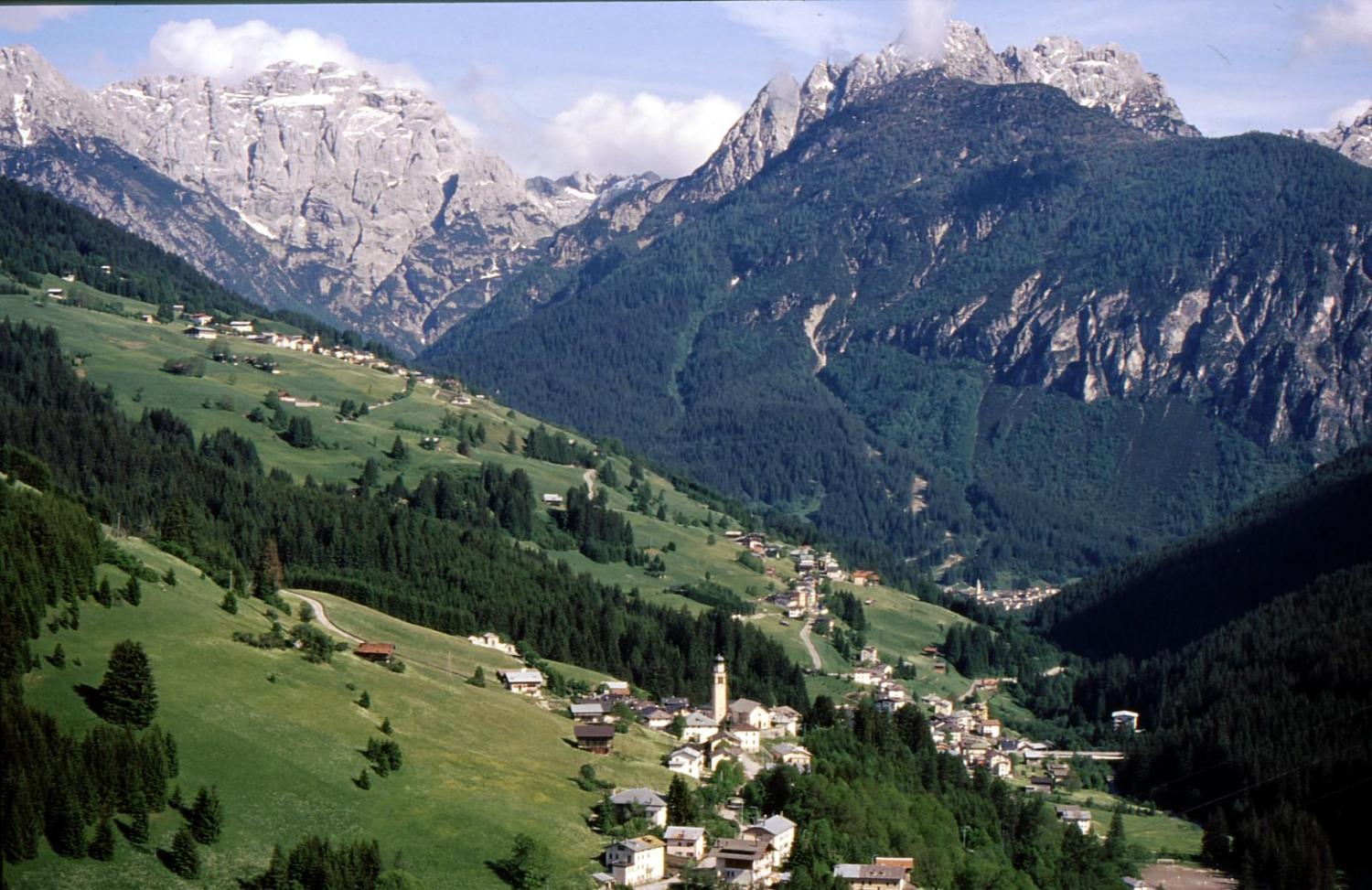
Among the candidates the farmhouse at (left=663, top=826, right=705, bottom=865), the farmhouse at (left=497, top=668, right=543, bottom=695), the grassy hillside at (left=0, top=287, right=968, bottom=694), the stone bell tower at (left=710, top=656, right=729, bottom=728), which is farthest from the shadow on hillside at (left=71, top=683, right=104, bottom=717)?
the grassy hillside at (left=0, top=287, right=968, bottom=694)

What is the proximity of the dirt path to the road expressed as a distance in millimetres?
47217

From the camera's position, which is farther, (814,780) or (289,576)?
(289,576)

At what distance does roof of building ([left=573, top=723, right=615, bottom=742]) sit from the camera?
279ft

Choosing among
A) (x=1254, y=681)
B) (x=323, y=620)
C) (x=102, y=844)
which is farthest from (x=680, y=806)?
(x=1254, y=681)

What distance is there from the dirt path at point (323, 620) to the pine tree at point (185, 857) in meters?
35.4

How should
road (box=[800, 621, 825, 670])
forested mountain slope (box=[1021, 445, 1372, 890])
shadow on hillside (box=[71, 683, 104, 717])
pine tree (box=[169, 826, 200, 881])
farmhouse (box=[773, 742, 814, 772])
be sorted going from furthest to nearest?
road (box=[800, 621, 825, 670]) → forested mountain slope (box=[1021, 445, 1372, 890]) → farmhouse (box=[773, 742, 814, 772]) → shadow on hillside (box=[71, 683, 104, 717]) → pine tree (box=[169, 826, 200, 881])

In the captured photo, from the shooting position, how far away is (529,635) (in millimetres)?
118188

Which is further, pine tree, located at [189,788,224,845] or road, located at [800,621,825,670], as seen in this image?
road, located at [800,621,825,670]

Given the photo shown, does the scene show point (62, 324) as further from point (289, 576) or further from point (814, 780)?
point (814, 780)

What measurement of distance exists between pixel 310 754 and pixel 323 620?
100.0 feet

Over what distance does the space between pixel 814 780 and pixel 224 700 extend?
28.3m

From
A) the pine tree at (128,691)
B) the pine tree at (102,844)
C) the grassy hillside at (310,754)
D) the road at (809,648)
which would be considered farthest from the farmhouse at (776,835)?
the road at (809,648)

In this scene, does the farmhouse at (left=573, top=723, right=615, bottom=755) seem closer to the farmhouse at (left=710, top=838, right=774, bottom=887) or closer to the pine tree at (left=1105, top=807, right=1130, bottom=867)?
the farmhouse at (left=710, top=838, right=774, bottom=887)

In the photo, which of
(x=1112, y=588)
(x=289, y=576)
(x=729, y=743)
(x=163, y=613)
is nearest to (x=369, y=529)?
(x=289, y=576)
